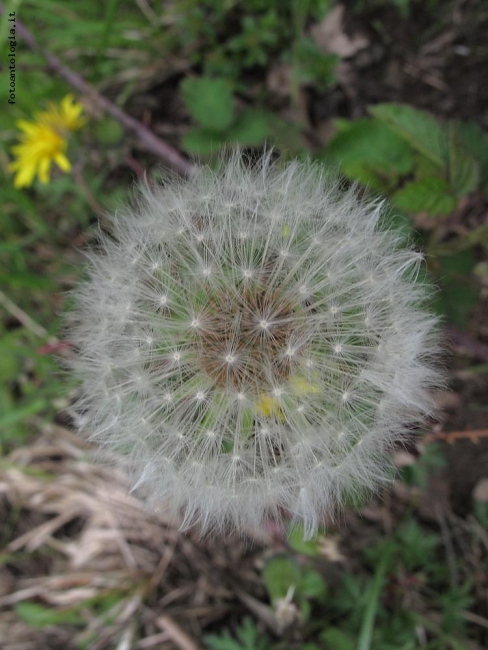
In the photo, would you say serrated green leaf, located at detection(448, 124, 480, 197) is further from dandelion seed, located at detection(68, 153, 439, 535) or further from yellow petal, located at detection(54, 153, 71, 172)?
yellow petal, located at detection(54, 153, 71, 172)

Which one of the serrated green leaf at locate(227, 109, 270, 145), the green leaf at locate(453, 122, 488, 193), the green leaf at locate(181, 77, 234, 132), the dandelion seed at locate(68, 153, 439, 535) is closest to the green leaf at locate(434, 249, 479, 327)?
the green leaf at locate(453, 122, 488, 193)

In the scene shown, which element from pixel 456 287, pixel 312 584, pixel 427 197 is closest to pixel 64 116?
pixel 427 197

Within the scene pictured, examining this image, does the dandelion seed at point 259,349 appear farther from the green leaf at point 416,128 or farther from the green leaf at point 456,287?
the green leaf at point 456,287

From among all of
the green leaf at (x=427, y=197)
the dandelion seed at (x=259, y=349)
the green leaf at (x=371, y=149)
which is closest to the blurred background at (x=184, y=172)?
the green leaf at (x=371, y=149)

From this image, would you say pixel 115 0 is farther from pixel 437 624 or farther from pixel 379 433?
pixel 437 624

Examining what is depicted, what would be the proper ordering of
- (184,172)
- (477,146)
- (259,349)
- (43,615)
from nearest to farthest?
(259,349) → (477,146) → (184,172) → (43,615)

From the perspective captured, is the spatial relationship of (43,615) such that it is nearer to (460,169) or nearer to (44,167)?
(44,167)
